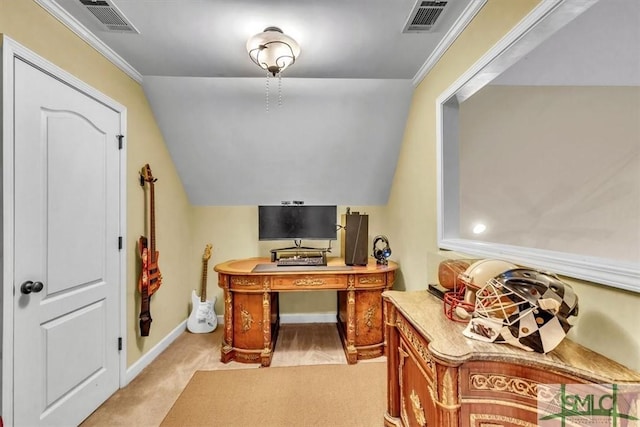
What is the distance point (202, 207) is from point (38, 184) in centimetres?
185

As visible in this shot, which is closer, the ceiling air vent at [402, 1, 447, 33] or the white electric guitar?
the ceiling air vent at [402, 1, 447, 33]

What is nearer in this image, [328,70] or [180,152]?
[328,70]

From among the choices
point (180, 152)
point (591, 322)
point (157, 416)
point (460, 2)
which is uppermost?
point (460, 2)

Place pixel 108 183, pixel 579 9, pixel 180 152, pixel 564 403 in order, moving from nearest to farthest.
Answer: pixel 564 403
pixel 579 9
pixel 108 183
pixel 180 152

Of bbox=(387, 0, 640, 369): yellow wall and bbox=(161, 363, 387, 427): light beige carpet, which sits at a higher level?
Answer: bbox=(387, 0, 640, 369): yellow wall

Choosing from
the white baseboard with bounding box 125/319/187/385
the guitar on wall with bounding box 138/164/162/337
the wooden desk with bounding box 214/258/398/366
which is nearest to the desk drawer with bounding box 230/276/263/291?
the wooden desk with bounding box 214/258/398/366

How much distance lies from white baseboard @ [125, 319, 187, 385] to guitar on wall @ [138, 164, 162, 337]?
9.8 inches

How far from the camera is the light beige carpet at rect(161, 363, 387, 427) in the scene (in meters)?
1.81

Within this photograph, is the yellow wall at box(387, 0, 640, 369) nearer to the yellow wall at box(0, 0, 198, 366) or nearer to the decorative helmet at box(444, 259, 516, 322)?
the decorative helmet at box(444, 259, 516, 322)

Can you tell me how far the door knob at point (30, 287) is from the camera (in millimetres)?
1454

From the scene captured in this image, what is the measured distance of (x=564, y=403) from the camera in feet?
2.61

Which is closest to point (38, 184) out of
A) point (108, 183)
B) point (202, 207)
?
point (108, 183)

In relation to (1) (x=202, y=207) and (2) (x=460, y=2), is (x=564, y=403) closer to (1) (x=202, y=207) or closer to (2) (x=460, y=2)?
(2) (x=460, y=2)

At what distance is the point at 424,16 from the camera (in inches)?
65.9
